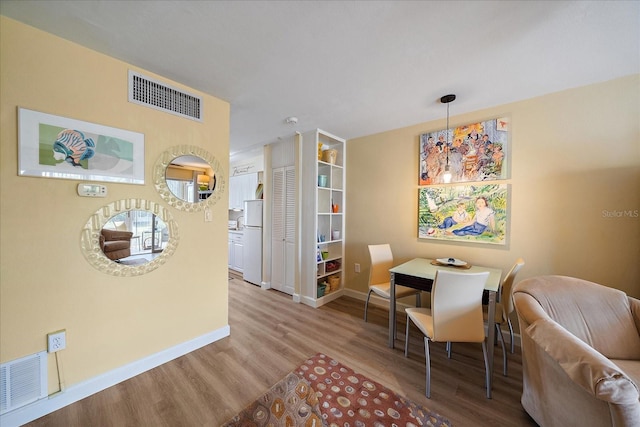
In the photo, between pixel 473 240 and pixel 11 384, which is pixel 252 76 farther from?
pixel 473 240

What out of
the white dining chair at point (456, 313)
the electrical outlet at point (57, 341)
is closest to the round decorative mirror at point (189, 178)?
the electrical outlet at point (57, 341)

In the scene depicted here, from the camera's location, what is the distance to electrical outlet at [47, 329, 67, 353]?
4.74ft

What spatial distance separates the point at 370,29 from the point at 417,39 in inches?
13.2

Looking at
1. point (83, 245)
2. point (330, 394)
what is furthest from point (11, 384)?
point (330, 394)

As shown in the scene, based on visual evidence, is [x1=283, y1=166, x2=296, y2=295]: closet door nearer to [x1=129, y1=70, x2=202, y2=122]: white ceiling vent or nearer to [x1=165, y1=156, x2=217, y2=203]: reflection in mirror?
[x1=165, y1=156, x2=217, y2=203]: reflection in mirror

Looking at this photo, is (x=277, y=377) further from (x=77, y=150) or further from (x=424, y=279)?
(x=77, y=150)

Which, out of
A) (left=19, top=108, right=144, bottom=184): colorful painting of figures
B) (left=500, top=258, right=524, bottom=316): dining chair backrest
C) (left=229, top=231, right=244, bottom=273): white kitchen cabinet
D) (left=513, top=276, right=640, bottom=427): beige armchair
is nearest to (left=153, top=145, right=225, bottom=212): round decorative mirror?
(left=19, top=108, right=144, bottom=184): colorful painting of figures

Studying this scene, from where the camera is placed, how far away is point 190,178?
2.09 m

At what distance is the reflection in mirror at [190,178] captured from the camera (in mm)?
1979

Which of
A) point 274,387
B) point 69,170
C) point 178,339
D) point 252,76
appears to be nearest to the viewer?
point 69,170

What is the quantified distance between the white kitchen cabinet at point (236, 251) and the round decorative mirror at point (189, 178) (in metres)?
2.54

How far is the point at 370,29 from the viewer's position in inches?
54.9

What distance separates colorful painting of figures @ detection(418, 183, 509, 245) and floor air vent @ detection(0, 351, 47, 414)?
3.45 meters

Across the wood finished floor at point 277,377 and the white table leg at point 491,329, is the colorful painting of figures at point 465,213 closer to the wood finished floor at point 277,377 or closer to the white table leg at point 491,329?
the white table leg at point 491,329
